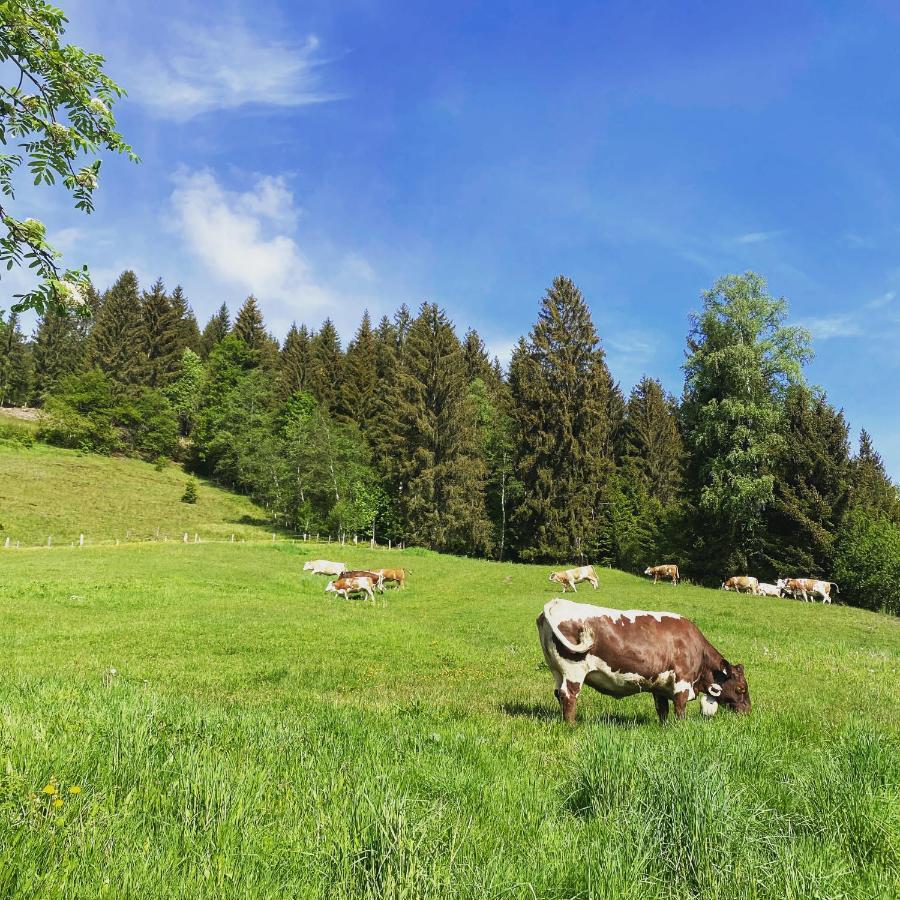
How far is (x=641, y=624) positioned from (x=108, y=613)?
59.0 ft

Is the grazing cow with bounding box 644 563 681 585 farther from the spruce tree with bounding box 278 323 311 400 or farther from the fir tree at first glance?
the fir tree

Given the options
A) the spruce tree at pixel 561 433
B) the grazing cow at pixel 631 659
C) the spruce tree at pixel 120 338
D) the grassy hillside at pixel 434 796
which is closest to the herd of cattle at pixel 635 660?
the grazing cow at pixel 631 659

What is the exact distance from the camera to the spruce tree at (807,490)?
35.6 metres

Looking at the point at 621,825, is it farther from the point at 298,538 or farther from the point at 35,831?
the point at 298,538

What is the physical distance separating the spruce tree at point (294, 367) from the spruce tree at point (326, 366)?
4.06ft

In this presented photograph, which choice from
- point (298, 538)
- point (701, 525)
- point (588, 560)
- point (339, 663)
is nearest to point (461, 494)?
point (588, 560)

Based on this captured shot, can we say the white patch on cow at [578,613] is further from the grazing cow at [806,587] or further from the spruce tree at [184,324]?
the spruce tree at [184,324]

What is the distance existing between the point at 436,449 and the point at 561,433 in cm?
1301

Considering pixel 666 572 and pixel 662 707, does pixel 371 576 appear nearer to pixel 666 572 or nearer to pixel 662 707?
pixel 666 572

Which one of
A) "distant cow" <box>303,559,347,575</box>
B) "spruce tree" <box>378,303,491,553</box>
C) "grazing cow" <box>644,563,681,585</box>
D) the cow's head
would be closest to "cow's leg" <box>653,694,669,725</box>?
the cow's head

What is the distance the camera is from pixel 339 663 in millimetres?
12406

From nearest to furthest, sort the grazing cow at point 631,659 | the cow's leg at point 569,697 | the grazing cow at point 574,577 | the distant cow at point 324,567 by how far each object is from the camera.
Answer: the cow's leg at point 569,697 < the grazing cow at point 631,659 < the grazing cow at point 574,577 < the distant cow at point 324,567

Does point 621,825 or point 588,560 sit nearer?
point 621,825

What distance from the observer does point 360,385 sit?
280 ft
